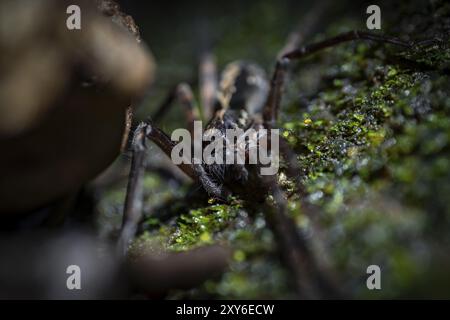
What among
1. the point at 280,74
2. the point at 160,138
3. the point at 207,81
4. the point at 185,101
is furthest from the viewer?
the point at 207,81

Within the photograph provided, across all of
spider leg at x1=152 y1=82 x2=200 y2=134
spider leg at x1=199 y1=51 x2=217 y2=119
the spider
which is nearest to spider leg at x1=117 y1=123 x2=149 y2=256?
the spider

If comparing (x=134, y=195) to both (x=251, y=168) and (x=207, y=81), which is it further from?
(x=207, y=81)

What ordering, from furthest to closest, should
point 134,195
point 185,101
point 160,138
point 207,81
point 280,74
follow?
point 207,81, point 185,101, point 280,74, point 160,138, point 134,195

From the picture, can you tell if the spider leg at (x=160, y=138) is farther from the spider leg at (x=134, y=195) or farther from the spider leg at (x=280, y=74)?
the spider leg at (x=280, y=74)

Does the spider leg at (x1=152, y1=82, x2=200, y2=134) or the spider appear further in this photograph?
the spider leg at (x1=152, y1=82, x2=200, y2=134)

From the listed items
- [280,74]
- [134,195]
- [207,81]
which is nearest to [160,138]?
[134,195]

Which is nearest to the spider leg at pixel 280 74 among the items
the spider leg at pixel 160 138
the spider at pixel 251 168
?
the spider at pixel 251 168

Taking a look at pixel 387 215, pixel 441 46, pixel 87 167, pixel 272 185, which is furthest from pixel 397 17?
pixel 87 167

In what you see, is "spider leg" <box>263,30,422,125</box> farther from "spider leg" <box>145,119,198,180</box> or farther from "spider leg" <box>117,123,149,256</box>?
"spider leg" <box>117,123,149,256</box>
